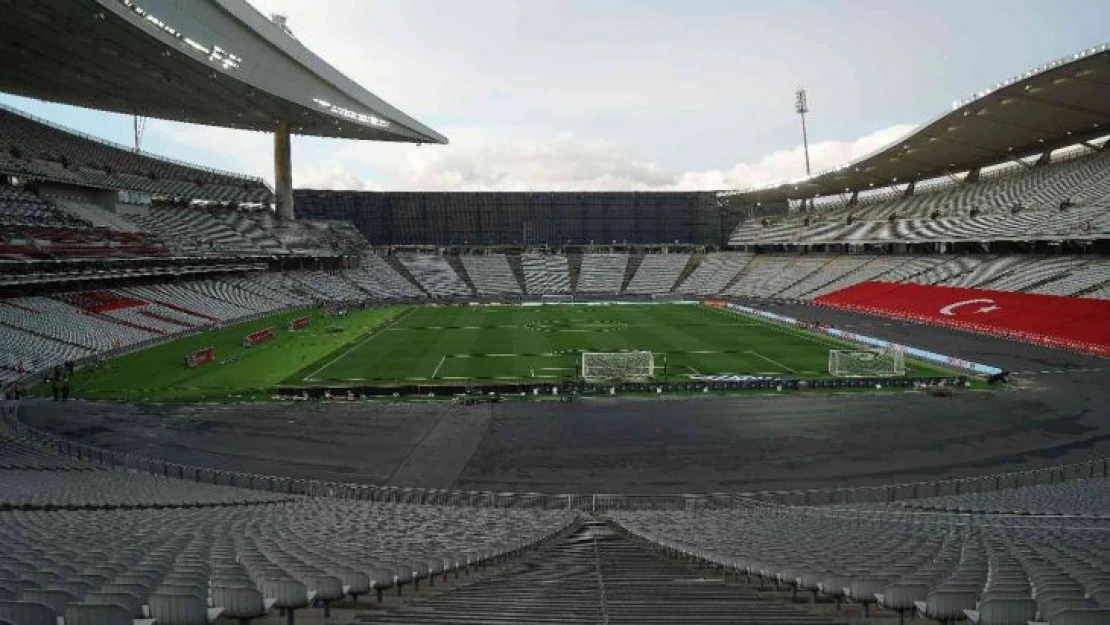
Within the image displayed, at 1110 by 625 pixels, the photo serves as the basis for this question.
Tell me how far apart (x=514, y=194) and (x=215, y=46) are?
211 ft

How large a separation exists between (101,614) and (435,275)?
313 feet

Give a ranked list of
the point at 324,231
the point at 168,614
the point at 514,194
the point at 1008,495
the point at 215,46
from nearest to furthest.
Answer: the point at 168,614
the point at 1008,495
the point at 215,46
the point at 324,231
the point at 514,194

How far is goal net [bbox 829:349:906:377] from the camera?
39.5 metres

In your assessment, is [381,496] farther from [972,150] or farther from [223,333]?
[972,150]

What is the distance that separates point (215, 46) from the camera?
54438mm

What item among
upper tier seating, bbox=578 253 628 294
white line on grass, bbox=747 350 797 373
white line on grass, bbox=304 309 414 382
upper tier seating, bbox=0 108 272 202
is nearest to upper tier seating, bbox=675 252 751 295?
upper tier seating, bbox=578 253 628 294

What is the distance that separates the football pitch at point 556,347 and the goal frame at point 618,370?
0.88 meters

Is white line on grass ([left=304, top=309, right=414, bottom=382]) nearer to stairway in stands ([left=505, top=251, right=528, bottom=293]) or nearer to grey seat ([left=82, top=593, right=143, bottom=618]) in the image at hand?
stairway in stands ([left=505, top=251, right=528, bottom=293])

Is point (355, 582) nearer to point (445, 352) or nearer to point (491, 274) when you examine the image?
point (445, 352)

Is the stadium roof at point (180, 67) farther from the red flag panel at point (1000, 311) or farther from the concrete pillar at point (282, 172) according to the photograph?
the red flag panel at point (1000, 311)

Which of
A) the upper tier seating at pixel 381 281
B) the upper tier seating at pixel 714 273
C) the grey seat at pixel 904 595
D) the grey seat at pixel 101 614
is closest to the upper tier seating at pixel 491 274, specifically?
the upper tier seating at pixel 381 281

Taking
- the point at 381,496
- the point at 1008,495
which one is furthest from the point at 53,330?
the point at 1008,495

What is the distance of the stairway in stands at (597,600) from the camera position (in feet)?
22.6

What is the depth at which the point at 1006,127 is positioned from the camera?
6412cm
